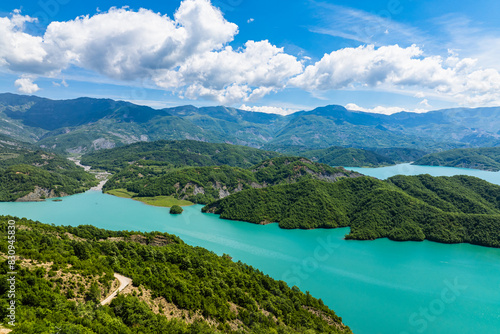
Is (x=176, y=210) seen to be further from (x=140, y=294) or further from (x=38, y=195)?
(x=140, y=294)

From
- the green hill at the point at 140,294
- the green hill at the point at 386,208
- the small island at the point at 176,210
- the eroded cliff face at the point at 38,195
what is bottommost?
the eroded cliff face at the point at 38,195

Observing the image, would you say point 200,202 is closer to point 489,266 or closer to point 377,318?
point 377,318

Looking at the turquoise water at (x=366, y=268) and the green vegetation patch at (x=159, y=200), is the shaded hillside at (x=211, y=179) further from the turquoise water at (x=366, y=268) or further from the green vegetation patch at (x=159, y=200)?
the turquoise water at (x=366, y=268)

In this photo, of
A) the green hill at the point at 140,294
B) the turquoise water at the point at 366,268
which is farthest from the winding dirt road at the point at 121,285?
the turquoise water at the point at 366,268

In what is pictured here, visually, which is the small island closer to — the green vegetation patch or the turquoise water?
the turquoise water

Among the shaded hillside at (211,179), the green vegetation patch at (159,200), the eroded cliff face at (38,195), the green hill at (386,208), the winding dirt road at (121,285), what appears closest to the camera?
the winding dirt road at (121,285)

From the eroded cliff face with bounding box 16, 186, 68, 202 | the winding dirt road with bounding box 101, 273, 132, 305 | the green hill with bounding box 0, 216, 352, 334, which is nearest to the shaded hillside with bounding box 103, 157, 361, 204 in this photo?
the eroded cliff face with bounding box 16, 186, 68, 202

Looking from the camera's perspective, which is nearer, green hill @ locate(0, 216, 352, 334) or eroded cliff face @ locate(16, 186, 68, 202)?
green hill @ locate(0, 216, 352, 334)
